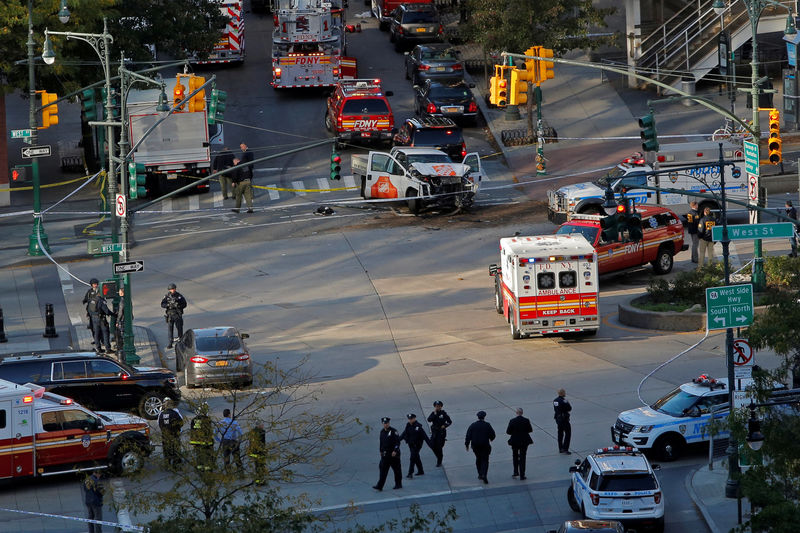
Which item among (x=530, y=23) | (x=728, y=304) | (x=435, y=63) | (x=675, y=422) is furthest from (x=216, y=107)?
(x=435, y=63)

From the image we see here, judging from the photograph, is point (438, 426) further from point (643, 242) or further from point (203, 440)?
point (643, 242)

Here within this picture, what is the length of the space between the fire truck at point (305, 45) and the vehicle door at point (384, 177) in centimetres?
1306

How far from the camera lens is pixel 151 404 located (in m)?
26.1

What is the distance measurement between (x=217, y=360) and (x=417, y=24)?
37.7m

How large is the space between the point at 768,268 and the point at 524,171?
1644cm

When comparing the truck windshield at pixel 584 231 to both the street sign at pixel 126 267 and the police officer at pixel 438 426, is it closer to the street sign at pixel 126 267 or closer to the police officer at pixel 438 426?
the street sign at pixel 126 267

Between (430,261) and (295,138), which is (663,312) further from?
(295,138)

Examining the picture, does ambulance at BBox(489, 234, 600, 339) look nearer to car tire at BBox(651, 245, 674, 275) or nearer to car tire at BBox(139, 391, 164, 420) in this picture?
car tire at BBox(651, 245, 674, 275)

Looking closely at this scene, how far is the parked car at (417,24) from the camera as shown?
6241 centimetres

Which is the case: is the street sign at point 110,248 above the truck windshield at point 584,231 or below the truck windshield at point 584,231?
above

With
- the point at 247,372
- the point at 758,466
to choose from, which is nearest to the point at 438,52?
the point at 247,372

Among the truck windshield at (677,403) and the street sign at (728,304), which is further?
the truck windshield at (677,403)

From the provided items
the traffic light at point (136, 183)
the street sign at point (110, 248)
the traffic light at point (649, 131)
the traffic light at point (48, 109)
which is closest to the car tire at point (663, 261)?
the traffic light at point (649, 131)

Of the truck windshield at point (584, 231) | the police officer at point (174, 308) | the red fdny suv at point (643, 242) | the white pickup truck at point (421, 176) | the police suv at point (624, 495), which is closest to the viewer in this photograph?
the police suv at point (624, 495)
